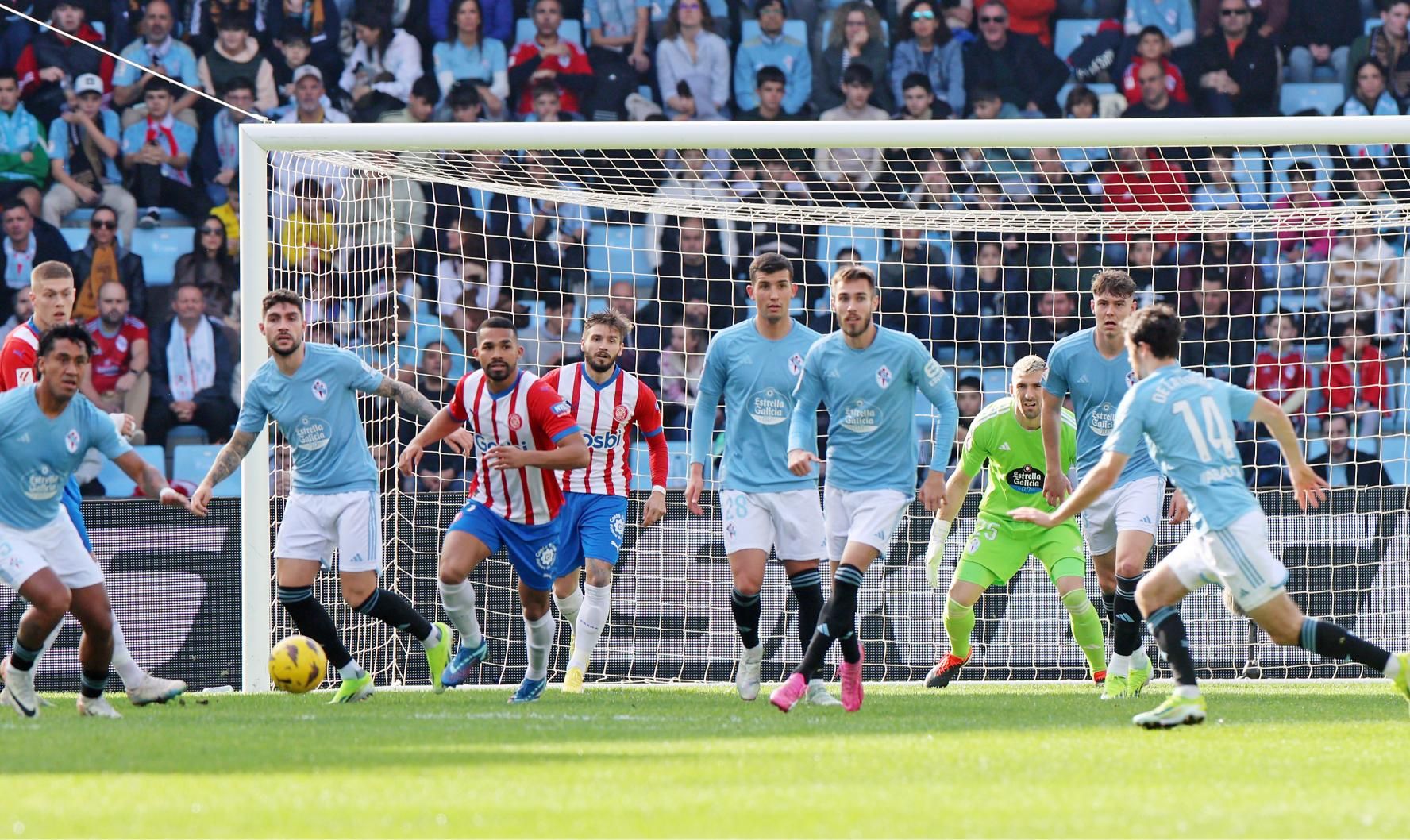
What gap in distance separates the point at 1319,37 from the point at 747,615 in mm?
10259

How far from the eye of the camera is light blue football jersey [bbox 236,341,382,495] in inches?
336

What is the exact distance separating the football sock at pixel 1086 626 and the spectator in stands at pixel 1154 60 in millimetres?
7469

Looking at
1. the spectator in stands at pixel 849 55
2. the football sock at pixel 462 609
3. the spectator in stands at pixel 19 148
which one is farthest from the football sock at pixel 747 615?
the spectator in stands at pixel 19 148

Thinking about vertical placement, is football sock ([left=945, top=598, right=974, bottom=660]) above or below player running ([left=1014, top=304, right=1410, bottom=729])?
below

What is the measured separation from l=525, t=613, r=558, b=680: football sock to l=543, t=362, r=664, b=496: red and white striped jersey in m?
0.83

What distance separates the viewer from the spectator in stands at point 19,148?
15.4 metres

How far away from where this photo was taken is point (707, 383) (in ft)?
27.9

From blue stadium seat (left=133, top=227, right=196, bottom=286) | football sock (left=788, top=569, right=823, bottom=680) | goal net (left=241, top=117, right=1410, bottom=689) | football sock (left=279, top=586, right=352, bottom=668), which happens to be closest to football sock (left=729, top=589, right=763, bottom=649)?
football sock (left=788, top=569, right=823, bottom=680)

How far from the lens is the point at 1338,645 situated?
6.55 metres

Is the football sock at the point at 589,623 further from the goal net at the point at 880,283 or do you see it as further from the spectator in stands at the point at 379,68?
the spectator in stands at the point at 379,68

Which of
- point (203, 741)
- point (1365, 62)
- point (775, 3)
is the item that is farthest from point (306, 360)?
point (1365, 62)

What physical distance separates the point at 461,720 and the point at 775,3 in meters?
10.7

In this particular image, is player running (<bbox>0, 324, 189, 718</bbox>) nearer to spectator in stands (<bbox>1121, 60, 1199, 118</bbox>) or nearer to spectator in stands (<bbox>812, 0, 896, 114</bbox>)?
spectator in stands (<bbox>812, 0, 896, 114</bbox>)

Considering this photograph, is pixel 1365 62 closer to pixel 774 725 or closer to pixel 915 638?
pixel 915 638
